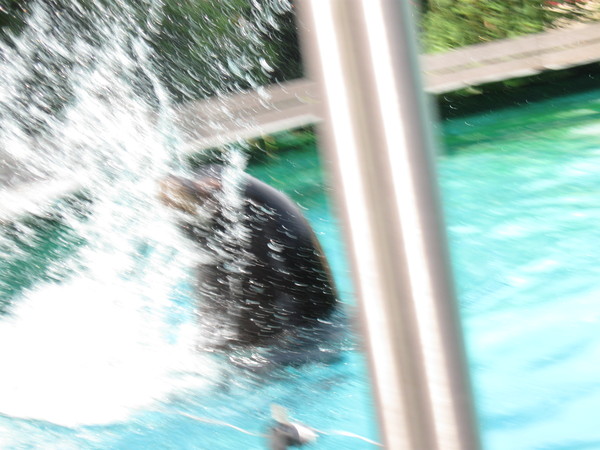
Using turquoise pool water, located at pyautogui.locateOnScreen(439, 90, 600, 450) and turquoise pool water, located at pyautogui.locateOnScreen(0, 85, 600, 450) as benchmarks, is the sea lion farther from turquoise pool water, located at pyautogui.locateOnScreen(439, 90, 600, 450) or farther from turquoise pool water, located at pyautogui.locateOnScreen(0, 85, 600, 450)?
turquoise pool water, located at pyautogui.locateOnScreen(439, 90, 600, 450)

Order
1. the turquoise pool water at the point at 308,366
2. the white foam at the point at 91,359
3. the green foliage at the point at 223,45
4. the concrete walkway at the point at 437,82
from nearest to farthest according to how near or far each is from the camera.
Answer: the turquoise pool water at the point at 308,366
the white foam at the point at 91,359
the concrete walkway at the point at 437,82
the green foliage at the point at 223,45

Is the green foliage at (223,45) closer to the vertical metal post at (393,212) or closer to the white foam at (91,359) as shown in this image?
the white foam at (91,359)

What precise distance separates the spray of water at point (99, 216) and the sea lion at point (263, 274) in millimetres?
76

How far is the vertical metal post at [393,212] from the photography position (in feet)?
0.85

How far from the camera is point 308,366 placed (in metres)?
2.96

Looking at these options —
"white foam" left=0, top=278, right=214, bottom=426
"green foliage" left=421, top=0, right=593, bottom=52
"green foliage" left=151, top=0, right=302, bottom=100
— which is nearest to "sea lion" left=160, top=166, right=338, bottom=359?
"white foam" left=0, top=278, right=214, bottom=426

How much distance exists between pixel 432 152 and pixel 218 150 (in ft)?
21.8

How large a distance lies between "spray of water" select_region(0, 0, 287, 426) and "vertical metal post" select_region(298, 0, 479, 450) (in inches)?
105

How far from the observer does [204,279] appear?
3059 millimetres

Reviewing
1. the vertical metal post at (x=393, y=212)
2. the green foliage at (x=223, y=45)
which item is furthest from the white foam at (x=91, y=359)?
the green foliage at (x=223, y=45)

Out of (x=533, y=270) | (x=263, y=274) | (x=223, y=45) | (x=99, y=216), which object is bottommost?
(x=533, y=270)

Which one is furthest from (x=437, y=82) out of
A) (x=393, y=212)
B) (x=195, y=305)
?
(x=393, y=212)

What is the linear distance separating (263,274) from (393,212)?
271 centimetres

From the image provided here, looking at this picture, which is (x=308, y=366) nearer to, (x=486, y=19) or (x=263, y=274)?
(x=263, y=274)
